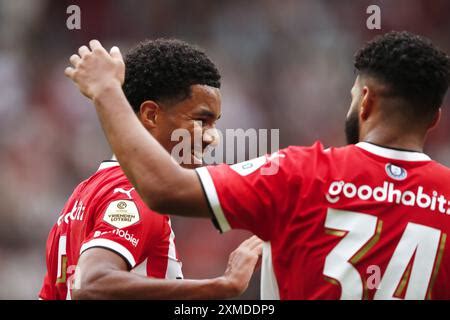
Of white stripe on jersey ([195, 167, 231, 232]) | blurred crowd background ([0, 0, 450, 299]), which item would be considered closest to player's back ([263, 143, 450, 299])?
white stripe on jersey ([195, 167, 231, 232])

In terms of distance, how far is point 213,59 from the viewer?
9.30 m

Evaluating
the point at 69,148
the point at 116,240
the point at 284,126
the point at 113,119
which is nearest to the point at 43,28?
the point at 69,148

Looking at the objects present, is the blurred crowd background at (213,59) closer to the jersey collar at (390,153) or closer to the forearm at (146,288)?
the forearm at (146,288)

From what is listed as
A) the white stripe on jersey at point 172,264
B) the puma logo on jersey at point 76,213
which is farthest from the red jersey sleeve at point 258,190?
the puma logo on jersey at point 76,213

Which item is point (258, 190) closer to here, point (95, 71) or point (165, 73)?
point (95, 71)

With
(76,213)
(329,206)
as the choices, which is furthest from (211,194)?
(76,213)

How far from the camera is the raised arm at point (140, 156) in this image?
2635mm

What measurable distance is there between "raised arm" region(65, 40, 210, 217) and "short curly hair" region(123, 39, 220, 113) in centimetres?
150

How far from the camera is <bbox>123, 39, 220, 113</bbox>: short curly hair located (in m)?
4.34

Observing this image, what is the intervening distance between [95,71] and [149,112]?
58.5 inches

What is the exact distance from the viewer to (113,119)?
2732mm

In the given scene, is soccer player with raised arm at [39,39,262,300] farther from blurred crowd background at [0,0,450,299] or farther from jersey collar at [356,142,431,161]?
blurred crowd background at [0,0,450,299]
